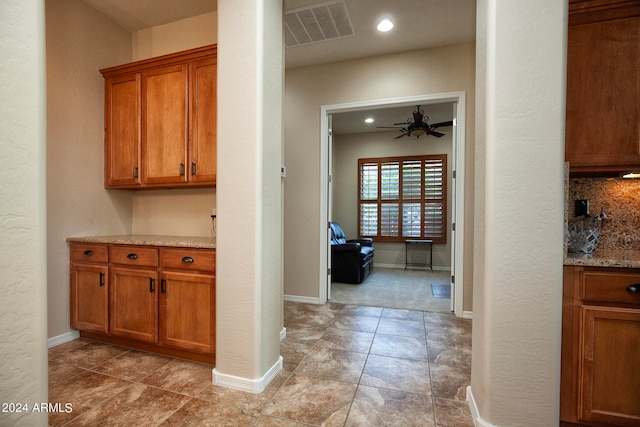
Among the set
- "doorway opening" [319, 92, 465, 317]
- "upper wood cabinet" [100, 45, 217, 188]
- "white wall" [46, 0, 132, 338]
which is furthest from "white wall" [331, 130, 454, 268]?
"white wall" [46, 0, 132, 338]

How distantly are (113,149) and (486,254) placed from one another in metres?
3.33

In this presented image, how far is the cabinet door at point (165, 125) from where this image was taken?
8.39 feet

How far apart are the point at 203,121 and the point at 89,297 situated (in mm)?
1852

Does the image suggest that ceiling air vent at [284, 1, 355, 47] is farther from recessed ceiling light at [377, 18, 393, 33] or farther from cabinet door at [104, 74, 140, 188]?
cabinet door at [104, 74, 140, 188]

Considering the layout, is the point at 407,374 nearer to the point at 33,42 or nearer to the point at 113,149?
the point at 33,42

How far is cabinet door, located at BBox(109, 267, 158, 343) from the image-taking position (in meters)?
2.30

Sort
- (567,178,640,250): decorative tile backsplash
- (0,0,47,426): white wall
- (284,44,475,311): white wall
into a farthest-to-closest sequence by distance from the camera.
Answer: (284,44,475,311): white wall, (567,178,640,250): decorative tile backsplash, (0,0,47,426): white wall

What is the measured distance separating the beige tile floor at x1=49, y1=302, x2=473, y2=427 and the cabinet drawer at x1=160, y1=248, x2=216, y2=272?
2.50ft

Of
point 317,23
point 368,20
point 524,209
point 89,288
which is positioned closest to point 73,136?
point 89,288

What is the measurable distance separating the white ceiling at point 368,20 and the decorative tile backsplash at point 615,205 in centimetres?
199

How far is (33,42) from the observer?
91cm

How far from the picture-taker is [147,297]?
2.31 meters

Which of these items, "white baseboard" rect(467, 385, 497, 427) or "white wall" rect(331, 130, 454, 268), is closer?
"white baseboard" rect(467, 385, 497, 427)

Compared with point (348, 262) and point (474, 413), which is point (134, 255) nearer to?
point (474, 413)
